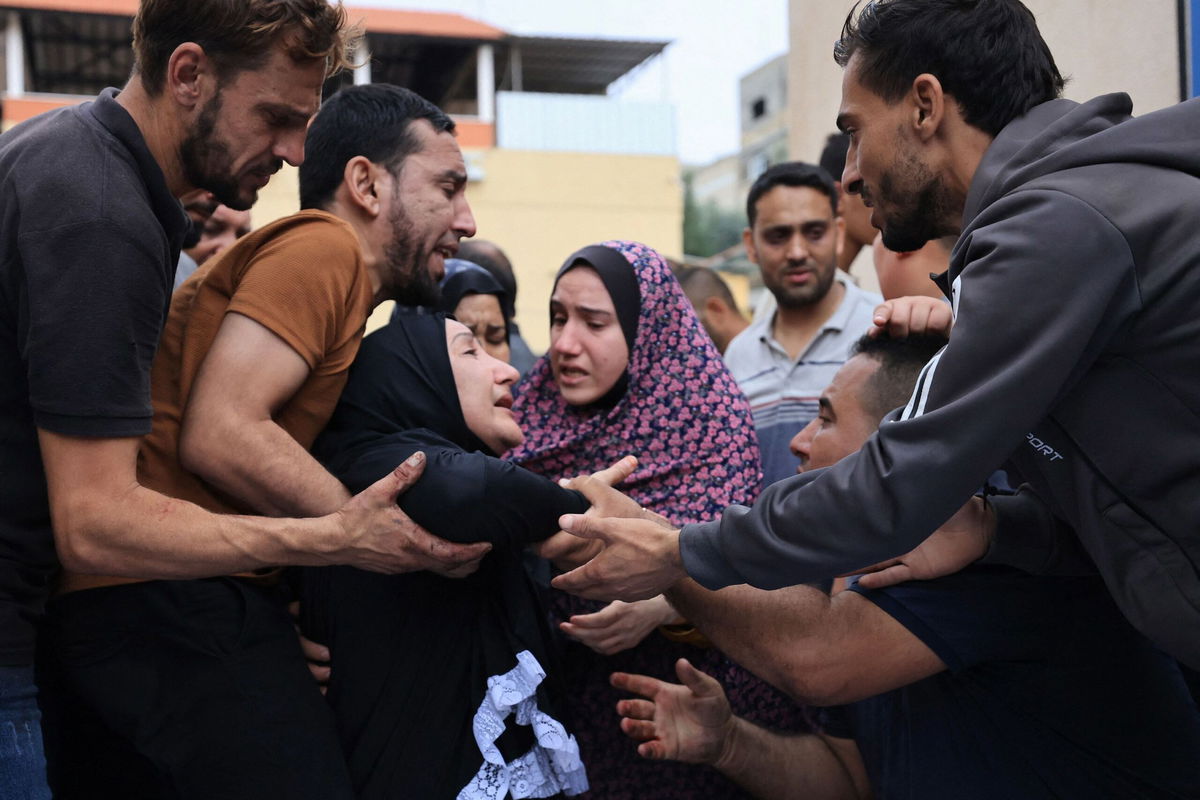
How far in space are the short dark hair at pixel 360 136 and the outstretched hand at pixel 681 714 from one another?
1.39 metres

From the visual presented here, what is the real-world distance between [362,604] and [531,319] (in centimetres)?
1668

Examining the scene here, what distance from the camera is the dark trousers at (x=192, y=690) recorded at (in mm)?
2391

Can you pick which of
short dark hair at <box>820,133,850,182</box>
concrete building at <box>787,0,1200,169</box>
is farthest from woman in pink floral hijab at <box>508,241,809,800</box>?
short dark hair at <box>820,133,850,182</box>

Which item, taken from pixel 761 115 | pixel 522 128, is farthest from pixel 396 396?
pixel 761 115

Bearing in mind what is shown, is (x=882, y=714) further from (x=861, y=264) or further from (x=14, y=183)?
(x=861, y=264)

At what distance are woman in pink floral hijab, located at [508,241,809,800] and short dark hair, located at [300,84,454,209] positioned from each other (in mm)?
638

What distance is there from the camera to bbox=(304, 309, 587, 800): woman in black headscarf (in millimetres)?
2512

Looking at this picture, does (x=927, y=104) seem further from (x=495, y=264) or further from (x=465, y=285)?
(x=495, y=264)

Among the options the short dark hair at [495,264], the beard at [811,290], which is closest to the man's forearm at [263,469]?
the short dark hair at [495,264]

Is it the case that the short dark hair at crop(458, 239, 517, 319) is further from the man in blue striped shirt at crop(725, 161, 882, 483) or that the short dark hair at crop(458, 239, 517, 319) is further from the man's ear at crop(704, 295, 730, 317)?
the man's ear at crop(704, 295, 730, 317)

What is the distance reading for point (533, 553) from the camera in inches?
111

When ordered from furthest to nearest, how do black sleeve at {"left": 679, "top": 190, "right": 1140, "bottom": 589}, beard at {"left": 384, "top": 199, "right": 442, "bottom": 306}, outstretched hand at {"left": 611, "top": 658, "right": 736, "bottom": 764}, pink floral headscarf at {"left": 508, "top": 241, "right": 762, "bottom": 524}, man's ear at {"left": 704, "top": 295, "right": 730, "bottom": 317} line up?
man's ear at {"left": 704, "top": 295, "right": 730, "bottom": 317} → pink floral headscarf at {"left": 508, "top": 241, "right": 762, "bottom": 524} → beard at {"left": 384, "top": 199, "right": 442, "bottom": 306} → outstretched hand at {"left": 611, "top": 658, "right": 736, "bottom": 764} → black sleeve at {"left": 679, "top": 190, "right": 1140, "bottom": 589}

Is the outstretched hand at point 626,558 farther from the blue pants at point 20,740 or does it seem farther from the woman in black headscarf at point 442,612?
the blue pants at point 20,740

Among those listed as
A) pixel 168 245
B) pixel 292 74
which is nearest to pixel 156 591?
pixel 168 245
